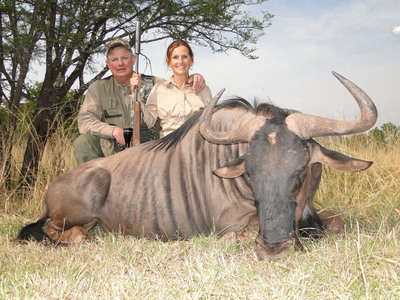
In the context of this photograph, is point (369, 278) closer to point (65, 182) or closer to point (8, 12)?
point (65, 182)

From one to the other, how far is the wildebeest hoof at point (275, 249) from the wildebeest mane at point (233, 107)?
1.15 m

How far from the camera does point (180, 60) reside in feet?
17.0

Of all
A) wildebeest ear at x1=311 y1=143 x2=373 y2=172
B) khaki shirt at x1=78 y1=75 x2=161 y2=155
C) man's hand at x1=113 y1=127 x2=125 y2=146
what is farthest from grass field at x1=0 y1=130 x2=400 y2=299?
khaki shirt at x1=78 y1=75 x2=161 y2=155

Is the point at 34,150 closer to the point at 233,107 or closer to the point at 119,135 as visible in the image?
the point at 119,135

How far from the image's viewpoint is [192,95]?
526 centimetres

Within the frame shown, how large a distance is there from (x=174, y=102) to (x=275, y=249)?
8.70 feet

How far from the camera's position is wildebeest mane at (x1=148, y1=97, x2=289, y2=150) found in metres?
3.75

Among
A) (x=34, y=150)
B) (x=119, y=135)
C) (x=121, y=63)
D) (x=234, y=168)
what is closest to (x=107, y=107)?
(x=121, y=63)

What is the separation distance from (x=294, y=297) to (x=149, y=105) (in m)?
3.60

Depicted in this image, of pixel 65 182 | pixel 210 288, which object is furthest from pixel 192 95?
pixel 210 288

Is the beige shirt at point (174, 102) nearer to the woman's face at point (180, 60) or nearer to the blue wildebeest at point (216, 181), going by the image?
the woman's face at point (180, 60)

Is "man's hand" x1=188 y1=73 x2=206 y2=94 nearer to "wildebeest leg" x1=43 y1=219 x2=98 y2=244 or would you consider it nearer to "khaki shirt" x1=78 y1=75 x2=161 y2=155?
"khaki shirt" x1=78 y1=75 x2=161 y2=155

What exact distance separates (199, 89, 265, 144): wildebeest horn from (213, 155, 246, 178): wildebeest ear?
16 cm

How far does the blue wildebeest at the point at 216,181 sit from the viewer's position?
3.02 metres
